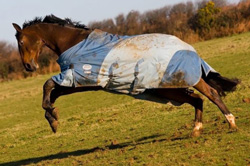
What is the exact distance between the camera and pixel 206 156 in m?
6.76

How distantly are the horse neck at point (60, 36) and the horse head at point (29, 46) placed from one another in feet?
0.36

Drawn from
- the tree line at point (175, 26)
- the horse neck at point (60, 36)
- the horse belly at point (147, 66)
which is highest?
the horse neck at point (60, 36)

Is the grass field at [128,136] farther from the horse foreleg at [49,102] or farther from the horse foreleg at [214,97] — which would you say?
the horse foreleg at [49,102]

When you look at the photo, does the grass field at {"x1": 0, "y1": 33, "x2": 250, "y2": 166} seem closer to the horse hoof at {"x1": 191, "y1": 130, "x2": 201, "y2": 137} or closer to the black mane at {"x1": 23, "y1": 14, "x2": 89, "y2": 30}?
the horse hoof at {"x1": 191, "y1": 130, "x2": 201, "y2": 137}

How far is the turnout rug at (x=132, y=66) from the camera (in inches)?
310

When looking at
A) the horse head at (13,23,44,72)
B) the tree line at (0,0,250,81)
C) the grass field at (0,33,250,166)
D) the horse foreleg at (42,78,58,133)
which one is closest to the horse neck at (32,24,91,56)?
the horse head at (13,23,44,72)

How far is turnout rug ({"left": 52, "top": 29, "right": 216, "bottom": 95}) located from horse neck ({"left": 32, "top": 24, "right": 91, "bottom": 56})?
0.40 metres

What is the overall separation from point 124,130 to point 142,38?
3.33 metres

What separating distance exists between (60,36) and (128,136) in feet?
8.61

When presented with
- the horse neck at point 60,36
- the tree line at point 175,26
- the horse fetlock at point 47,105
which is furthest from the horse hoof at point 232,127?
the tree line at point 175,26

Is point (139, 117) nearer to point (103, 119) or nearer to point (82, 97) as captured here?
point (103, 119)

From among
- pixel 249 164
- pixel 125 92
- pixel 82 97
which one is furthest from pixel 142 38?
pixel 82 97

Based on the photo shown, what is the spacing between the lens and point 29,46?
8695 millimetres

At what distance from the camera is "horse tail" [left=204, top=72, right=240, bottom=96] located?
890 cm
